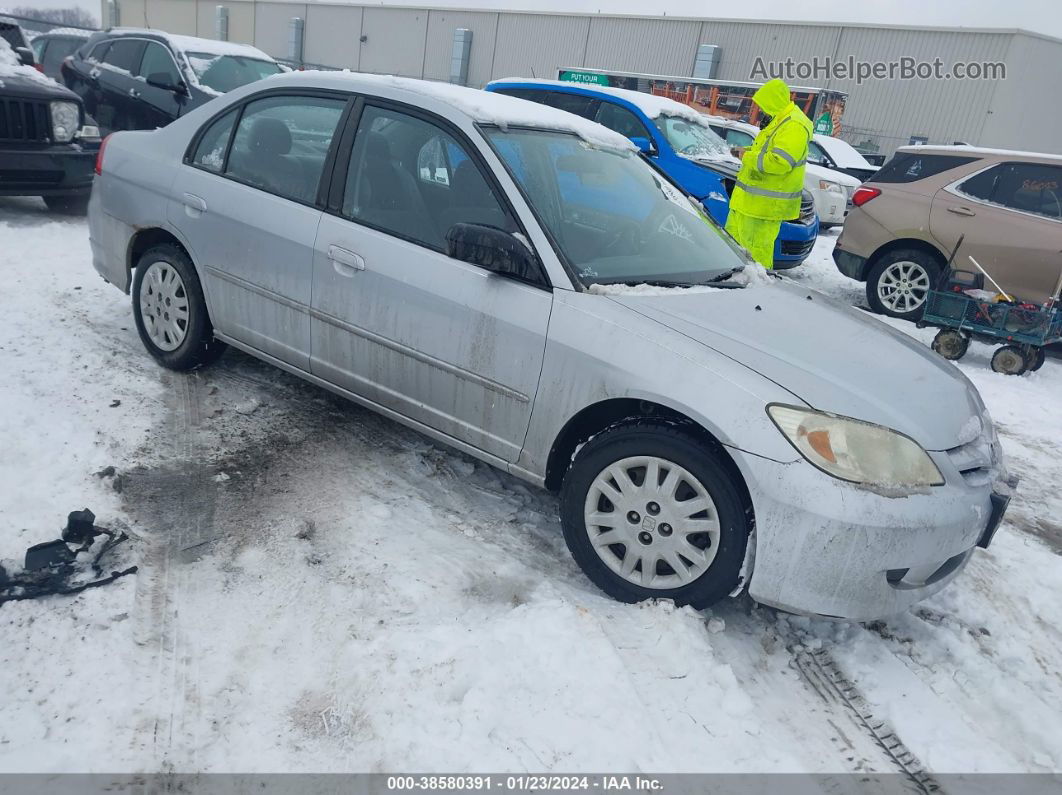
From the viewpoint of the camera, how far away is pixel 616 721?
2420mm

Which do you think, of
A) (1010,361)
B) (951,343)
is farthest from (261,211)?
(1010,361)

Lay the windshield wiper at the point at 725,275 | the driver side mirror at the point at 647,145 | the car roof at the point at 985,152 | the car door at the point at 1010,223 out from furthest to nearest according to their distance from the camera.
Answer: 1. the driver side mirror at the point at 647,145
2. the car roof at the point at 985,152
3. the car door at the point at 1010,223
4. the windshield wiper at the point at 725,275

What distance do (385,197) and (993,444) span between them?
108 inches

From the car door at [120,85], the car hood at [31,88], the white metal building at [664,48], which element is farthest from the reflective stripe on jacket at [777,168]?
the white metal building at [664,48]

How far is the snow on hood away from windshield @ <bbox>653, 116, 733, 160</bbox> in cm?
635

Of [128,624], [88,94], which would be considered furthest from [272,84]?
[88,94]

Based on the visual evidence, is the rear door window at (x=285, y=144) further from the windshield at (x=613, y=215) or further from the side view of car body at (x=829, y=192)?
the side view of car body at (x=829, y=192)

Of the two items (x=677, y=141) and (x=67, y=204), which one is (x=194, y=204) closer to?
(x=67, y=204)

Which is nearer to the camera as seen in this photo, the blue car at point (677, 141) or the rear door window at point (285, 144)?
the rear door window at point (285, 144)

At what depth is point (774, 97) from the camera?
7191 mm

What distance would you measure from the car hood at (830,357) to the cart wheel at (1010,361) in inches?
158

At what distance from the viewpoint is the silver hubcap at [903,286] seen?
8.12m

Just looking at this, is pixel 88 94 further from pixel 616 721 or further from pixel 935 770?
pixel 935 770

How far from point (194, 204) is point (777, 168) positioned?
4.83m
